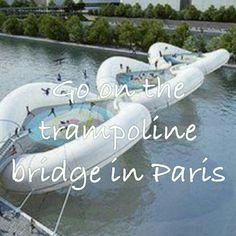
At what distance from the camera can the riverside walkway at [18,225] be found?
1061 centimetres

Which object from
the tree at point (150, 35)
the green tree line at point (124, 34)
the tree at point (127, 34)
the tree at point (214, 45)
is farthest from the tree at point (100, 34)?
the tree at point (214, 45)

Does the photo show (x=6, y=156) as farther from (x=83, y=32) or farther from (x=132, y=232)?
(x=83, y=32)

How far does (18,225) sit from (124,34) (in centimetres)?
2244

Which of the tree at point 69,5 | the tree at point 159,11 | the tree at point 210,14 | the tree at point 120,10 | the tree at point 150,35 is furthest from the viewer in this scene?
the tree at point 69,5

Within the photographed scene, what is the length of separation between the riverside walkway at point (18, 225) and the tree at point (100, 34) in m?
22.7

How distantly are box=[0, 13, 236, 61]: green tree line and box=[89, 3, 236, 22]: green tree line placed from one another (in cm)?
802

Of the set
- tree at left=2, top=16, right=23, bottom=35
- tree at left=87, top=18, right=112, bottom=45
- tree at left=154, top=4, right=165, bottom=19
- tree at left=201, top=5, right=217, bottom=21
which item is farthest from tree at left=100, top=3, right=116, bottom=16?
tree at left=87, top=18, right=112, bottom=45

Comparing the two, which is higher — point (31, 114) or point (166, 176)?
point (31, 114)

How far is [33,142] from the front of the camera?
527 inches

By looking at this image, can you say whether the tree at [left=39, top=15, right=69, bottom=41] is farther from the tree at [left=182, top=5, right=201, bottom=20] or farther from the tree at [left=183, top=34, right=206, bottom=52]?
the tree at [left=182, top=5, right=201, bottom=20]

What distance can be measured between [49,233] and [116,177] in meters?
3.69

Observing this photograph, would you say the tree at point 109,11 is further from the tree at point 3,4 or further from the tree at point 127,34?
the tree at point 127,34

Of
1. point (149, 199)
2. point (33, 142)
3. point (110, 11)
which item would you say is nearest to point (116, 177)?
point (149, 199)

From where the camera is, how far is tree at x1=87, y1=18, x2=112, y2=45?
32.9m
